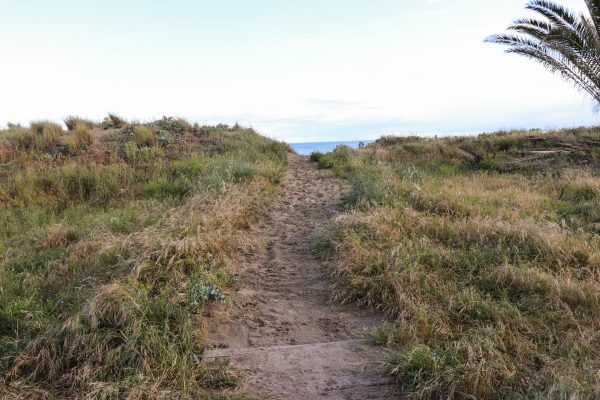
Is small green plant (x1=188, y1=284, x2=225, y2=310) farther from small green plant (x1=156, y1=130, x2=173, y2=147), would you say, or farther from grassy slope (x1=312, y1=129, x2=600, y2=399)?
small green plant (x1=156, y1=130, x2=173, y2=147)

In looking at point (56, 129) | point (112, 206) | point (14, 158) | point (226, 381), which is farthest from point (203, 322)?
point (56, 129)

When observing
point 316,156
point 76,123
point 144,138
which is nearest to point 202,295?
point 144,138

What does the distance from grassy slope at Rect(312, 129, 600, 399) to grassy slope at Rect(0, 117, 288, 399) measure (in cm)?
139

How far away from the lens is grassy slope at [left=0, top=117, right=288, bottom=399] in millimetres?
3129

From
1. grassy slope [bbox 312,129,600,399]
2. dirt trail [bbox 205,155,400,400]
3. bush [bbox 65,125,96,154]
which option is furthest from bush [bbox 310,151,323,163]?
dirt trail [bbox 205,155,400,400]

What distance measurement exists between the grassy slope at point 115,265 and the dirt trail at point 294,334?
26 centimetres

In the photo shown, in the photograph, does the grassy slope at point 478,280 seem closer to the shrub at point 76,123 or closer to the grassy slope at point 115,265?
the grassy slope at point 115,265

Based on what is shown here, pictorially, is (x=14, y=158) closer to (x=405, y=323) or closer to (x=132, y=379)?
(x=132, y=379)

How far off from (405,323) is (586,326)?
141cm

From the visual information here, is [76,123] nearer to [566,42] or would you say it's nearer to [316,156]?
[316,156]

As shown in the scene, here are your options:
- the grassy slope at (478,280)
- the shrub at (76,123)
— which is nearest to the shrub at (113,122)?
the shrub at (76,123)

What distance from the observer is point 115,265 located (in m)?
4.43

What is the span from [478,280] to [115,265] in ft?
11.5

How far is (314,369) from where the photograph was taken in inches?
131
